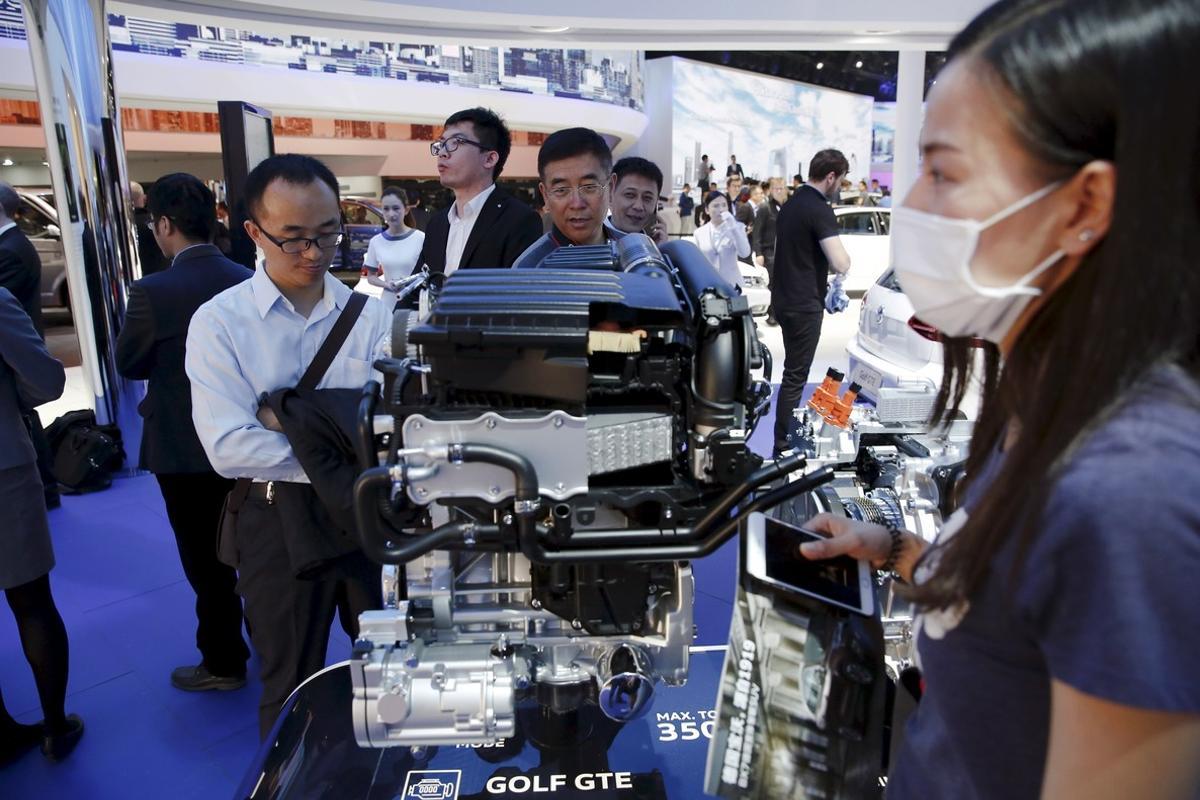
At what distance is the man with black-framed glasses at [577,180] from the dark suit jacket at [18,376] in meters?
1.66

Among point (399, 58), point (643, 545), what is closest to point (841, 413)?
point (643, 545)

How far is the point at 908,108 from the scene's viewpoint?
869 centimetres

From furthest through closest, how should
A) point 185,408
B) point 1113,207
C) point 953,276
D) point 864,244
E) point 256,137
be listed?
1. point 864,244
2. point 256,137
3. point 185,408
4. point 953,276
5. point 1113,207

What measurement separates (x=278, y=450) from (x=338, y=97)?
13.6 metres

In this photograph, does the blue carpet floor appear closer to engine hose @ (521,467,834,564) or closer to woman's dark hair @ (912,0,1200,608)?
engine hose @ (521,467,834,564)

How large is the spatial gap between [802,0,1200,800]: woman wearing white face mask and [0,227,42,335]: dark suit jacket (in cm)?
389

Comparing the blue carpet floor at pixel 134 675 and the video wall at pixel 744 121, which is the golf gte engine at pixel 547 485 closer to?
the blue carpet floor at pixel 134 675

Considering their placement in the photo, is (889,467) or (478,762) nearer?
(478,762)

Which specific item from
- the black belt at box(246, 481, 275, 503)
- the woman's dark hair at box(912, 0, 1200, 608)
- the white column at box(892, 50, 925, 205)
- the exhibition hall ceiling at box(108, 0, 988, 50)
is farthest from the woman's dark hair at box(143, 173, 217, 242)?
the white column at box(892, 50, 925, 205)

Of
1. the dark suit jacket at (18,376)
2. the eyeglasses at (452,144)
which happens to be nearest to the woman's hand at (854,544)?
the dark suit jacket at (18,376)

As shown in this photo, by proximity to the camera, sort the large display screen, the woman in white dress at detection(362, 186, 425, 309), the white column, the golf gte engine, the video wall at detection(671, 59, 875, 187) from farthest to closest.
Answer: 1. the video wall at detection(671, 59, 875, 187)
2. the white column
3. the woman in white dress at detection(362, 186, 425, 309)
4. the large display screen
5. the golf gte engine

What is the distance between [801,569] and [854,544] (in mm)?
100

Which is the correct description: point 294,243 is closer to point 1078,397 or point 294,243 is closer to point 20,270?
point 1078,397

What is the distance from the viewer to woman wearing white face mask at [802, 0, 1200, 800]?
647mm
